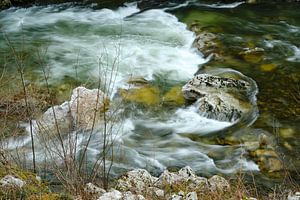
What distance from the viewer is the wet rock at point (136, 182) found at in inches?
183

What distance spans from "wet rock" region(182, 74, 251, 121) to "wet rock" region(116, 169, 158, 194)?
100.0 inches

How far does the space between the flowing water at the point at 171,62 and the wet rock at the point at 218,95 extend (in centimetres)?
18

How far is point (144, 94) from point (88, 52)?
2.18 metres

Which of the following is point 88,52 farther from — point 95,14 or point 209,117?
point 209,117

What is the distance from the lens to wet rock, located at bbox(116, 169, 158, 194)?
4641 millimetres

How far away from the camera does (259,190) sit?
Result: 5648mm

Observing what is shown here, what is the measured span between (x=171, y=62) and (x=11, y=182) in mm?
6319

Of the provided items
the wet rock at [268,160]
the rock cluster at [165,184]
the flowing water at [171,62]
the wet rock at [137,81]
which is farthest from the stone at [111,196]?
the wet rock at [137,81]

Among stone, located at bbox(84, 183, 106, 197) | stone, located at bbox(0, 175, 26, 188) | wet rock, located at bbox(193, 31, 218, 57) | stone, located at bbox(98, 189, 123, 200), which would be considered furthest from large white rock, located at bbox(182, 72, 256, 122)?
stone, located at bbox(0, 175, 26, 188)

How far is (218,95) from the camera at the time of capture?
773 cm

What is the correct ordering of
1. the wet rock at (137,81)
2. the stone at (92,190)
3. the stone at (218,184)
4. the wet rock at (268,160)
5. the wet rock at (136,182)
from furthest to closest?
the wet rock at (137,81) → the wet rock at (268,160) → the stone at (218,184) → the wet rock at (136,182) → the stone at (92,190)

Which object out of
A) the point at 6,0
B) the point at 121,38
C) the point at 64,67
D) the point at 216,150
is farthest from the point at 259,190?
the point at 6,0

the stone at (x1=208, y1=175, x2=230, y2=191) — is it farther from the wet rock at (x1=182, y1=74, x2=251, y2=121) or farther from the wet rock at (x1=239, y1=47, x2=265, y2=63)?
the wet rock at (x1=239, y1=47, x2=265, y2=63)

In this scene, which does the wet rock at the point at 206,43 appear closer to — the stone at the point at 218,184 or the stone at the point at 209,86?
the stone at the point at 209,86
